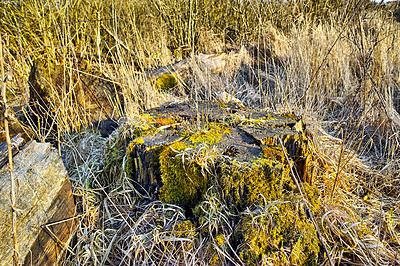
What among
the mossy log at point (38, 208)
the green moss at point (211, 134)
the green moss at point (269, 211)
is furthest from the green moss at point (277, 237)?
the mossy log at point (38, 208)

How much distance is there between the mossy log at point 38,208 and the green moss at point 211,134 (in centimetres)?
93

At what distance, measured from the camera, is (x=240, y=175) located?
143 cm

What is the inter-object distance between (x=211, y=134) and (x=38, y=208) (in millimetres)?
1186

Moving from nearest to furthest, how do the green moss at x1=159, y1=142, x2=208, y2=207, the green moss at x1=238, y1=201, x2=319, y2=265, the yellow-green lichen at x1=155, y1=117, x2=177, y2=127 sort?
the green moss at x1=238, y1=201, x2=319, y2=265 → the green moss at x1=159, y1=142, x2=208, y2=207 → the yellow-green lichen at x1=155, y1=117, x2=177, y2=127

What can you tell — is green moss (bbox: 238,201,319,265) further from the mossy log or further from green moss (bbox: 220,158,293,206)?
the mossy log

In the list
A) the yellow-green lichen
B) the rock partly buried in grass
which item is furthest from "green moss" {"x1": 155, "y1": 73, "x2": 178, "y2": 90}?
the rock partly buried in grass

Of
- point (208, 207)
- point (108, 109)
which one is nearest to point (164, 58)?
point (108, 109)

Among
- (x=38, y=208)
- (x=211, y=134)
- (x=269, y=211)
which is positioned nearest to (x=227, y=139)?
(x=211, y=134)

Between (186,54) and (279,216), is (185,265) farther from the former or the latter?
(186,54)

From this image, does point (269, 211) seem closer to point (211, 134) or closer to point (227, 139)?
point (227, 139)

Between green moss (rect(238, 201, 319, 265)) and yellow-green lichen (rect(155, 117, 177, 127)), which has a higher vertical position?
yellow-green lichen (rect(155, 117, 177, 127))

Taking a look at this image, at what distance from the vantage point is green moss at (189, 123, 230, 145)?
5.65 ft

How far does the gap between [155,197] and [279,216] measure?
0.85 metres

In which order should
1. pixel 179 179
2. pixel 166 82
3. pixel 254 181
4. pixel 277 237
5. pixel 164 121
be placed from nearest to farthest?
pixel 277 237 < pixel 254 181 < pixel 179 179 < pixel 164 121 < pixel 166 82
